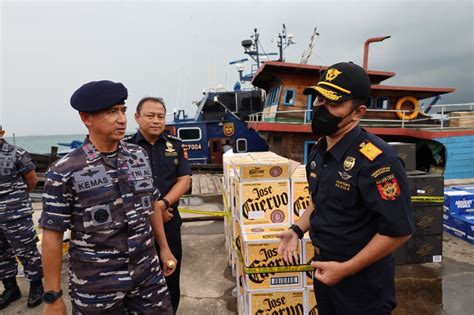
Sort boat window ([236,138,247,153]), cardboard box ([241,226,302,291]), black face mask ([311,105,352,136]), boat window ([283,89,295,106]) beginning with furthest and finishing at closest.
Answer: boat window ([236,138,247,153])
boat window ([283,89,295,106])
cardboard box ([241,226,302,291])
black face mask ([311,105,352,136])

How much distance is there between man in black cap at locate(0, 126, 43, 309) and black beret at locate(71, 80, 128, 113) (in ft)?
7.99

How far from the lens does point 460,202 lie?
532 cm

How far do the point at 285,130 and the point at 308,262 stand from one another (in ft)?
24.0

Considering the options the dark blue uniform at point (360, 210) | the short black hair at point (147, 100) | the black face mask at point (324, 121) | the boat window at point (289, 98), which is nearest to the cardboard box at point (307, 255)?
the dark blue uniform at point (360, 210)

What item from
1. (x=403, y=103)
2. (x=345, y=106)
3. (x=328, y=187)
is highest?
(x=403, y=103)

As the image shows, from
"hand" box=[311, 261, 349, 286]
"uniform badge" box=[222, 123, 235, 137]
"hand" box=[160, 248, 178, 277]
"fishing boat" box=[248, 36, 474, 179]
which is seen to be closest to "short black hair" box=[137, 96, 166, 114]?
"hand" box=[160, 248, 178, 277]

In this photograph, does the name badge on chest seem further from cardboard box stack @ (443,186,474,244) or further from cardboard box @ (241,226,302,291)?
cardboard box stack @ (443,186,474,244)

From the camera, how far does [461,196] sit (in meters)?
5.31

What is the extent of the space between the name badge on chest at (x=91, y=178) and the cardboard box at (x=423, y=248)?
4406 millimetres

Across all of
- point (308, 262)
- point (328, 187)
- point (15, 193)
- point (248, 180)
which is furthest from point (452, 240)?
point (15, 193)

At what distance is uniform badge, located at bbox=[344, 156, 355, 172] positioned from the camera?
67.7 inches

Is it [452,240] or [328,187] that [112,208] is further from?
[452,240]

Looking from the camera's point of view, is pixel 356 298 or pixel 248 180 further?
pixel 248 180

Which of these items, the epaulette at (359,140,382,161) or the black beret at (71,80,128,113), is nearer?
the epaulette at (359,140,382,161)
